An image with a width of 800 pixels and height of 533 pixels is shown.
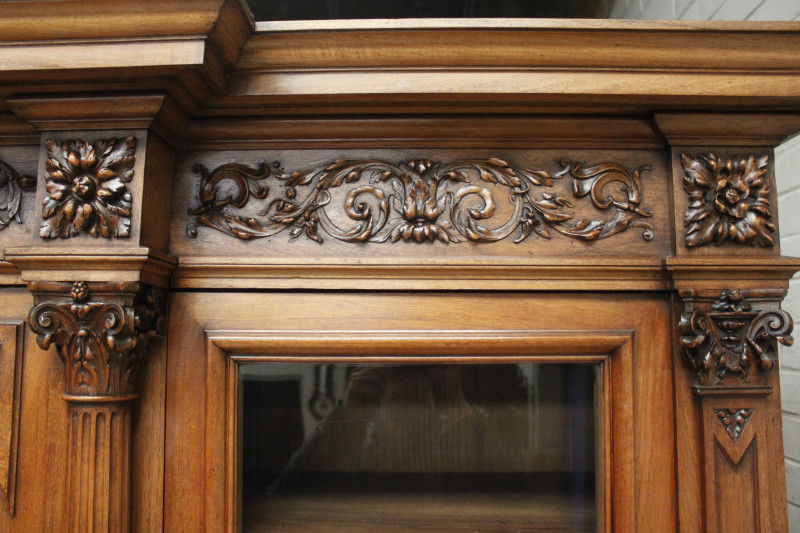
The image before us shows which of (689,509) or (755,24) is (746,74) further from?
(689,509)

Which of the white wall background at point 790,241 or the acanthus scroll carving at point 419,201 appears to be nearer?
the acanthus scroll carving at point 419,201

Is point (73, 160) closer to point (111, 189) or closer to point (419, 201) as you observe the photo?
point (111, 189)

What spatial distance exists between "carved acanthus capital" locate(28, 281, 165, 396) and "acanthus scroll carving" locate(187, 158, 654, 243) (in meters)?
0.10

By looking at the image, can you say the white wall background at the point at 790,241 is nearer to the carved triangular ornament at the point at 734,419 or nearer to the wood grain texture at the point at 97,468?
the carved triangular ornament at the point at 734,419

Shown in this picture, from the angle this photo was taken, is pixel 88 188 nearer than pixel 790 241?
Yes

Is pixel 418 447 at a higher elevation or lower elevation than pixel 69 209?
lower

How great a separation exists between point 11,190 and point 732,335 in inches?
29.1

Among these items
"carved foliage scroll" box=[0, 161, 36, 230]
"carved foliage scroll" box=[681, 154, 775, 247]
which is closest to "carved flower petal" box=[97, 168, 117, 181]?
"carved foliage scroll" box=[0, 161, 36, 230]

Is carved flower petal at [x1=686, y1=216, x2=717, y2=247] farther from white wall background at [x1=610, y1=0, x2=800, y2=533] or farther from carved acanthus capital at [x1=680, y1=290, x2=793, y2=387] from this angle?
white wall background at [x1=610, y1=0, x2=800, y2=533]

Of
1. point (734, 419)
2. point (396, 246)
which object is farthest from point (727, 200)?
point (396, 246)

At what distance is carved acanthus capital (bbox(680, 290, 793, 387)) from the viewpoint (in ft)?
1.69

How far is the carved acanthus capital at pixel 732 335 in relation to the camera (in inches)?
20.3

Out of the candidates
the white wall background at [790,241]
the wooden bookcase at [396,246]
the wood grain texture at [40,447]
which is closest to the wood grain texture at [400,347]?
the wooden bookcase at [396,246]

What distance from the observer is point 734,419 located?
0.52 meters
